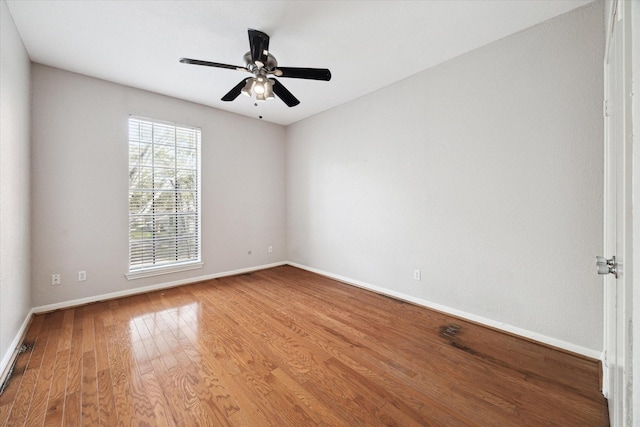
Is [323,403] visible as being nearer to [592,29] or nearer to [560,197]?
[560,197]

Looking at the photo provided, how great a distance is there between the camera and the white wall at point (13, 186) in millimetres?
1908

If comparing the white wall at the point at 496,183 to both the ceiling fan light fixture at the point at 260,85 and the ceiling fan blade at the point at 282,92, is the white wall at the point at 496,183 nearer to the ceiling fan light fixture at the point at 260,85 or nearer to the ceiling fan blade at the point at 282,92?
the ceiling fan blade at the point at 282,92

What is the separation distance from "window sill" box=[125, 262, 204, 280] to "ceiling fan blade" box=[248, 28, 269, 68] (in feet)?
10.2

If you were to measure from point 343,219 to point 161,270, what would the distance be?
9.27 feet

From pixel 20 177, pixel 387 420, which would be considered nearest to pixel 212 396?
pixel 387 420

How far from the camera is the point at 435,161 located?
2871mm

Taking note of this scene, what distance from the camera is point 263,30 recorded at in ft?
7.61

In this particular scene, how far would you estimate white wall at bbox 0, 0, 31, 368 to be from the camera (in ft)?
6.26

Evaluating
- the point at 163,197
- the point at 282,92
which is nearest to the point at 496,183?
the point at 282,92

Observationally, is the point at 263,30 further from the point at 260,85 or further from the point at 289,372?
the point at 289,372

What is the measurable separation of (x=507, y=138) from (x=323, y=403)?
2.70 meters

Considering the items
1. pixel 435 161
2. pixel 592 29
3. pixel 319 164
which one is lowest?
pixel 435 161

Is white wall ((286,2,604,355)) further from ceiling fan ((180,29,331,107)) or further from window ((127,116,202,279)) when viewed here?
window ((127,116,202,279))

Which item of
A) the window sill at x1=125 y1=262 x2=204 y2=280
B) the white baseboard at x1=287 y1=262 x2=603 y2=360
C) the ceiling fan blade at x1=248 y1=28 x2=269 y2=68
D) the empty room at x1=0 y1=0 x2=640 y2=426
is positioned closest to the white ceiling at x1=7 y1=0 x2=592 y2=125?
the empty room at x1=0 y1=0 x2=640 y2=426
